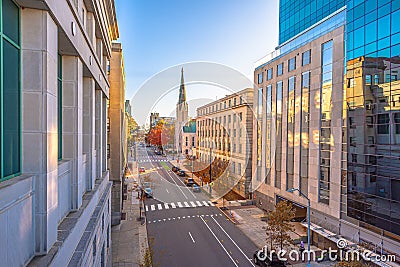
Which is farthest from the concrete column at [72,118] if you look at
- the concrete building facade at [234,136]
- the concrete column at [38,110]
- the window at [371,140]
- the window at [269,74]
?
the concrete building facade at [234,136]

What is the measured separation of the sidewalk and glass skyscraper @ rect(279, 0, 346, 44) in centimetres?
2535

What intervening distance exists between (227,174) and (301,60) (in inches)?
754

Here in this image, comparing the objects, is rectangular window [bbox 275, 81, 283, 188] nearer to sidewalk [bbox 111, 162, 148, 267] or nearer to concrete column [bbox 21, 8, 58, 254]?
sidewalk [bbox 111, 162, 148, 267]

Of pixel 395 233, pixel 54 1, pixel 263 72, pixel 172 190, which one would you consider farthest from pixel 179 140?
pixel 54 1

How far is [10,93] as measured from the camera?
4.31 m

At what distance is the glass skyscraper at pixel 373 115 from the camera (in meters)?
15.5

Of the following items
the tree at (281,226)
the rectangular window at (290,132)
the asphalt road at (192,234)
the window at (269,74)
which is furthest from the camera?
the window at (269,74)

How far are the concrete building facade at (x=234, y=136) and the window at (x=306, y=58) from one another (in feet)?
34.4

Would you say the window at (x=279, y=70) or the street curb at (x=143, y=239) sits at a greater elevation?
the window at (x=279, y=70)

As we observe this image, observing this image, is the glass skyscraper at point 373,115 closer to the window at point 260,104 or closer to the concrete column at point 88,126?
the window at point 260,104

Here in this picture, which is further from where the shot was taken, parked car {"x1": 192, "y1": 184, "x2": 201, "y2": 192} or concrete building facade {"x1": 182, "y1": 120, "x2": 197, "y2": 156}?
concrete building facade {"x1": 182, "y1": 120, "x2": 197, "y2": 156}

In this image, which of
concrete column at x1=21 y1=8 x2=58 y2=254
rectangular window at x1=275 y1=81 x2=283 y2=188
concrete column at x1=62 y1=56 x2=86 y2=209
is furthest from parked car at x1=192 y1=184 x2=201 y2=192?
concrete column at x1=21 y1=8 x2=58 y2=254

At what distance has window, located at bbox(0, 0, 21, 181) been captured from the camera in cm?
409

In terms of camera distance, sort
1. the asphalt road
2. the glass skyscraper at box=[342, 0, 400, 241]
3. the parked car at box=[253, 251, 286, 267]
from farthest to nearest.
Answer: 1. the asphalt road
2. the parked car at box=[253, 251, 286, 267]
3. the glass skyscraper at box=[342, 0, 400, 241]
